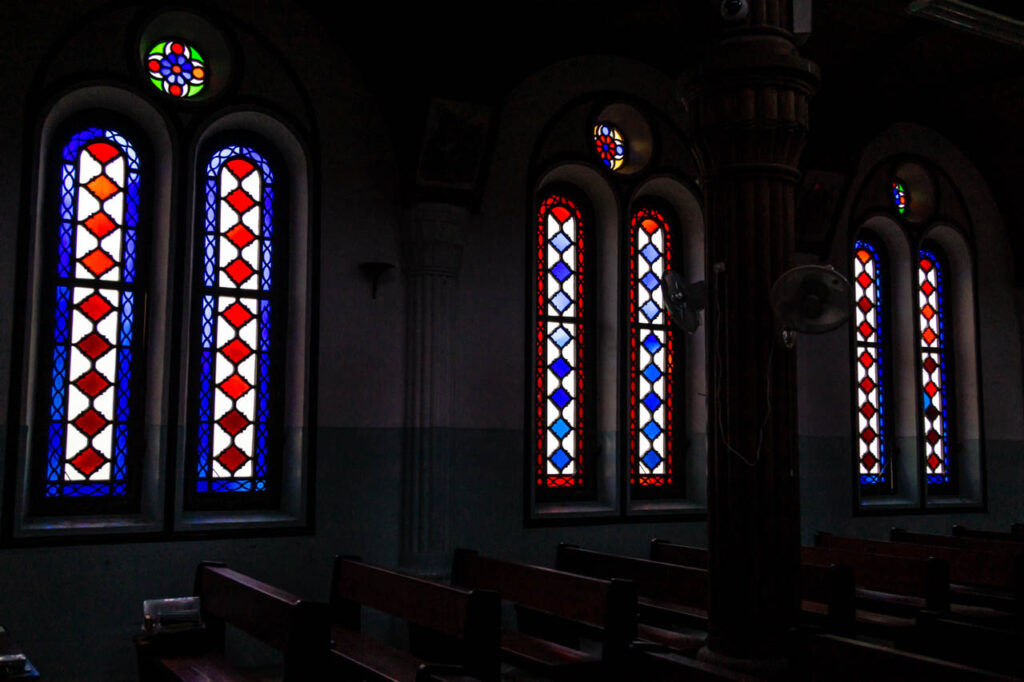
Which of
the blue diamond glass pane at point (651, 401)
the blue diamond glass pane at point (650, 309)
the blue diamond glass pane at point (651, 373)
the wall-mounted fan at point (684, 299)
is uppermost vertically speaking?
the blue diamond glass pane at point (650, 309)

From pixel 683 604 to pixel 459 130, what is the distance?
147 inches

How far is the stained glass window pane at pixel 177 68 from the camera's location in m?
6.89

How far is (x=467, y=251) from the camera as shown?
305 inches

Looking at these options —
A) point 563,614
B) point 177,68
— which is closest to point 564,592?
point 563,614

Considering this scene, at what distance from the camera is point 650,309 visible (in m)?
8.84

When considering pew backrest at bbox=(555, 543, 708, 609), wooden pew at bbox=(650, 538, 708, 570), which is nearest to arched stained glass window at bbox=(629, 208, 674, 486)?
wooden pew at bbox=(650, 538, 708, 570)

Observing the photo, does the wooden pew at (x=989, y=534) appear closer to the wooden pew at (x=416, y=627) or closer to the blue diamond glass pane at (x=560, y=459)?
the blue diamond glass pane at (x=560, y=459)

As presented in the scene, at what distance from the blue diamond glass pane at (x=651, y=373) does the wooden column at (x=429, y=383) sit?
6.71 feet

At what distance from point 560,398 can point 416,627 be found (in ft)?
9.62

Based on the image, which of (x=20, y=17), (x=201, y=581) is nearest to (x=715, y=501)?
(x=201, y=581)

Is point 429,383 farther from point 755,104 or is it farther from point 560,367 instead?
point 755,104

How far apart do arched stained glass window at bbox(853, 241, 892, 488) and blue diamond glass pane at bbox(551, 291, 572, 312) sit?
3.31m

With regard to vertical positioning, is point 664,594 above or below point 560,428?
below

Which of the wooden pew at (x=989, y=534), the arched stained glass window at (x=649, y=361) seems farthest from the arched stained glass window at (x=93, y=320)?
the wooden pew at (x=989, y=534)
